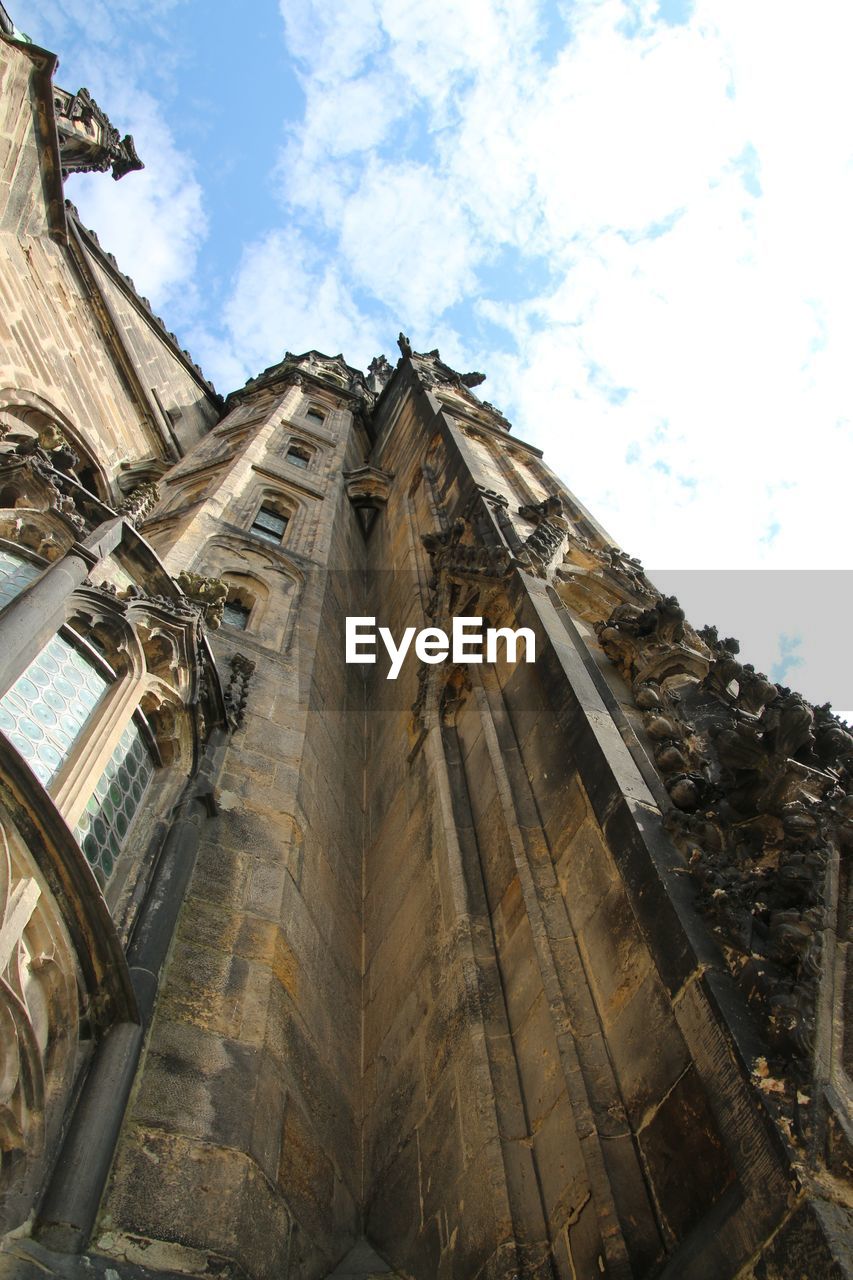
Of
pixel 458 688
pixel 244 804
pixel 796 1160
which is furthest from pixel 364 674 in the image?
pixel 796 1160

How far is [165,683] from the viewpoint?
7.79 meters

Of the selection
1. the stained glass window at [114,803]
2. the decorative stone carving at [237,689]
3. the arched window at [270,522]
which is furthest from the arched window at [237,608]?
the stained glass window at [114,803]

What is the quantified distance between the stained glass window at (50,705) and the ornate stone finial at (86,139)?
650 inches

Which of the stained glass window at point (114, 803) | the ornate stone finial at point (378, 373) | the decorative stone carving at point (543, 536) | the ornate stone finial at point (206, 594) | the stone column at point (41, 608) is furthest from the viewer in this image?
the ornate stone finial at point (378, 373)

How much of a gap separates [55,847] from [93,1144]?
149 cm

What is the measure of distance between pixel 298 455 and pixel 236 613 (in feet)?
38.4

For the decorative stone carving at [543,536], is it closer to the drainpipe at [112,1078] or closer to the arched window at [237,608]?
the arched window at [237,608]

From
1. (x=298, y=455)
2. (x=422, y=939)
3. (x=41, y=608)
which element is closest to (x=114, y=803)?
(x=41, y=608)

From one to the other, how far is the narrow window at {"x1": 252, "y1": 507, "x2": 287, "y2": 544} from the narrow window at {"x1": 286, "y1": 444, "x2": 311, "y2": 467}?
5.36m

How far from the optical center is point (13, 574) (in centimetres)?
672

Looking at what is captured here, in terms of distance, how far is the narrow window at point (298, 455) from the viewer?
74.9ft

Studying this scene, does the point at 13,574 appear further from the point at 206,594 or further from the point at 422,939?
the point at 422,939

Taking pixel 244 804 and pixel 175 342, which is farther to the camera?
pixel 175 342

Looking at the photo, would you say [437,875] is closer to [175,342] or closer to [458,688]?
[458,688]
